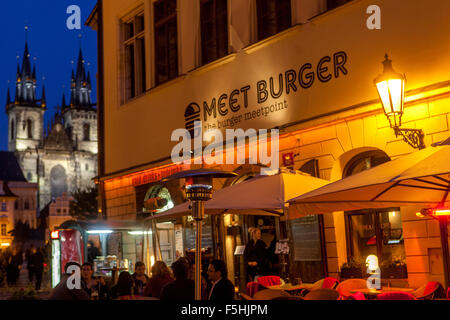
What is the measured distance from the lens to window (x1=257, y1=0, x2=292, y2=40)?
37.9 ft

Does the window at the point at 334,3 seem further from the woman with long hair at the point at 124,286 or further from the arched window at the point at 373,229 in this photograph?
the woman with long hair at the point at 124,286

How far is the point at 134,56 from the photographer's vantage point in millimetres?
16656

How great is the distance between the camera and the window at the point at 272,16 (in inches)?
455

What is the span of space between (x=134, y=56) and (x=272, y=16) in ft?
19.2

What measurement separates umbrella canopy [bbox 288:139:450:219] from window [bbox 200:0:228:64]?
6320mm

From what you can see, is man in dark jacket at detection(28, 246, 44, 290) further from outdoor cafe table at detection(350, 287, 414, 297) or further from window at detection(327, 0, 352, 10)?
outdoor cafe table at detection(350, 287, 414, 297)

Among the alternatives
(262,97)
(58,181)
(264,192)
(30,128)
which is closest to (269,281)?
(264,192)

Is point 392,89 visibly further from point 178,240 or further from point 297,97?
point 178,240

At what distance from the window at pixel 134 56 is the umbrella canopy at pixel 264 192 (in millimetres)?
8177

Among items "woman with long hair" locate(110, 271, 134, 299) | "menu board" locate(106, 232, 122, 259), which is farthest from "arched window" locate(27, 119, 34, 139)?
"woman with long hair" locate(110, 271, 134, 299)

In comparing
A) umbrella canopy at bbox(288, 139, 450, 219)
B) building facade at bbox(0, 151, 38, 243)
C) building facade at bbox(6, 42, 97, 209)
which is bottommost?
umbrella canopy at bbox(288, 139, 450, 219)

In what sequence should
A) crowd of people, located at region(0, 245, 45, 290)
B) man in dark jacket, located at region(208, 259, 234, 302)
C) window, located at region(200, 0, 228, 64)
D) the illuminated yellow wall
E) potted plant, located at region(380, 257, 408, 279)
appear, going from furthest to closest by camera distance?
crowd of people, located at region(0, 245, 45, 290) < window, located at region(200, 0, 228, 64) < potted plant, located at region(380, 257, 408, 279) < the illuminated yellow wall < man in dark jacket, located at region(208, 259, 234, 302)

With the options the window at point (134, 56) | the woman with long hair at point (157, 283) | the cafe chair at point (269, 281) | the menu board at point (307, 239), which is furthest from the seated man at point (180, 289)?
the window at point (134, 56)
